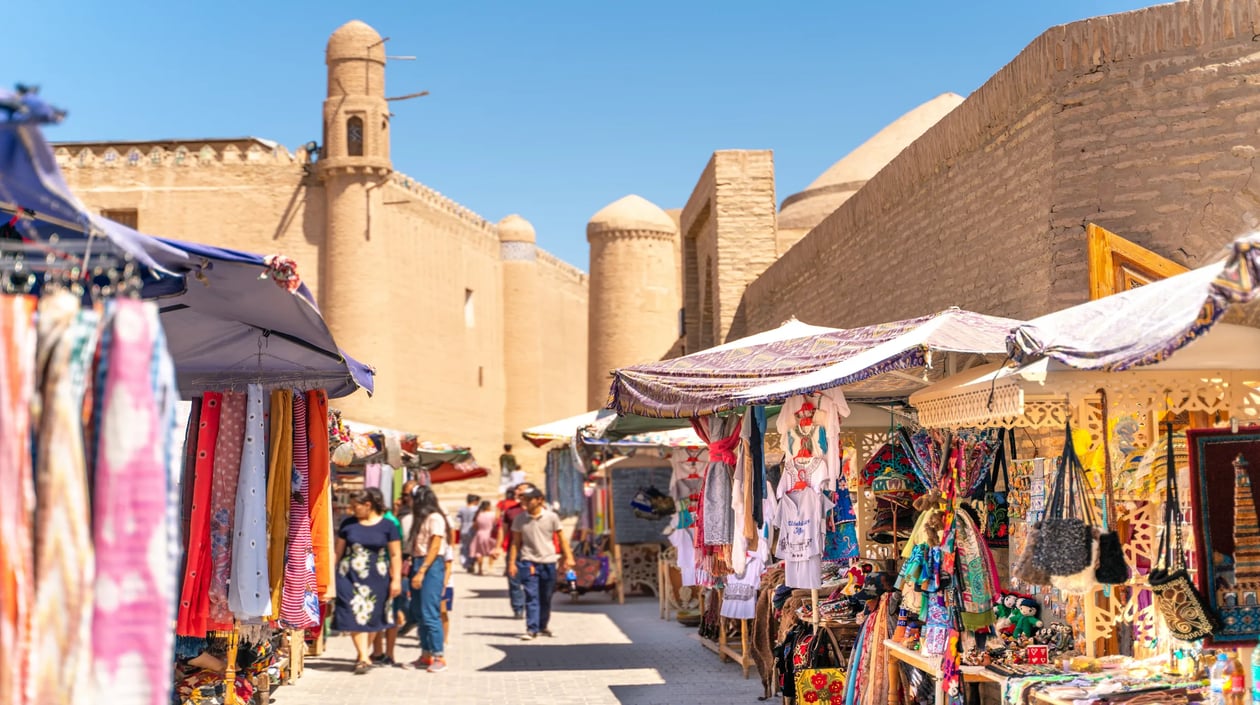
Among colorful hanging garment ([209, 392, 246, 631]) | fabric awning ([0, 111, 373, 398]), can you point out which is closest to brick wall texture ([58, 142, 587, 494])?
fabric awning ([0, 111, 373, 398])

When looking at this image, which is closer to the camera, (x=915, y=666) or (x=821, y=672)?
(x=915, y=666)

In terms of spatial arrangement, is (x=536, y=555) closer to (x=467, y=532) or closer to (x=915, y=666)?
(x=915, y=666)

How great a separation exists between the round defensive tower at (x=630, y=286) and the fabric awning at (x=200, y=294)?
28.5 metres

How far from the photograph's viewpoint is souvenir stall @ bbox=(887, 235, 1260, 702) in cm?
437

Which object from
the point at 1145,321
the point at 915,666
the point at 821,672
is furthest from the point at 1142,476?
the point at 821,672

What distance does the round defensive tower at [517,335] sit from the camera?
44.2 m

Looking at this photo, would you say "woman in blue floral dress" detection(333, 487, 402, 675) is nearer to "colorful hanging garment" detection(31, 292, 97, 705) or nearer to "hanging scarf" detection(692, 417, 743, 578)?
"hanging scarf" detection(692, 417, 743, 578)

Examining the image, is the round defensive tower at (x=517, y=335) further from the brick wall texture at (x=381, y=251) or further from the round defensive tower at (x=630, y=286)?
the round defensive tower at (x=630, y=286)

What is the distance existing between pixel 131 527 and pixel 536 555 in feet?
32.6

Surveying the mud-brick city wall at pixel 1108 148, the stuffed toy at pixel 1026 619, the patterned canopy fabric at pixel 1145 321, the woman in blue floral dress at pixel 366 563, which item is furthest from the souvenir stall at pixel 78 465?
the woman in blue floral dress at pixel 366 563

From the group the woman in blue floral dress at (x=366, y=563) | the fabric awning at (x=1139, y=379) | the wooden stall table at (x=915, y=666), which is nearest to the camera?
the fabric awning at (x=1139, y=379)

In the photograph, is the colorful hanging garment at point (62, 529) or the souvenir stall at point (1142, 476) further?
the souvenir stall at point (1142, 476)

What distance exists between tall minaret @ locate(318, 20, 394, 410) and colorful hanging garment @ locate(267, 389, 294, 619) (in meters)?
27.4

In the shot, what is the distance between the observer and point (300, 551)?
585 centimetres
